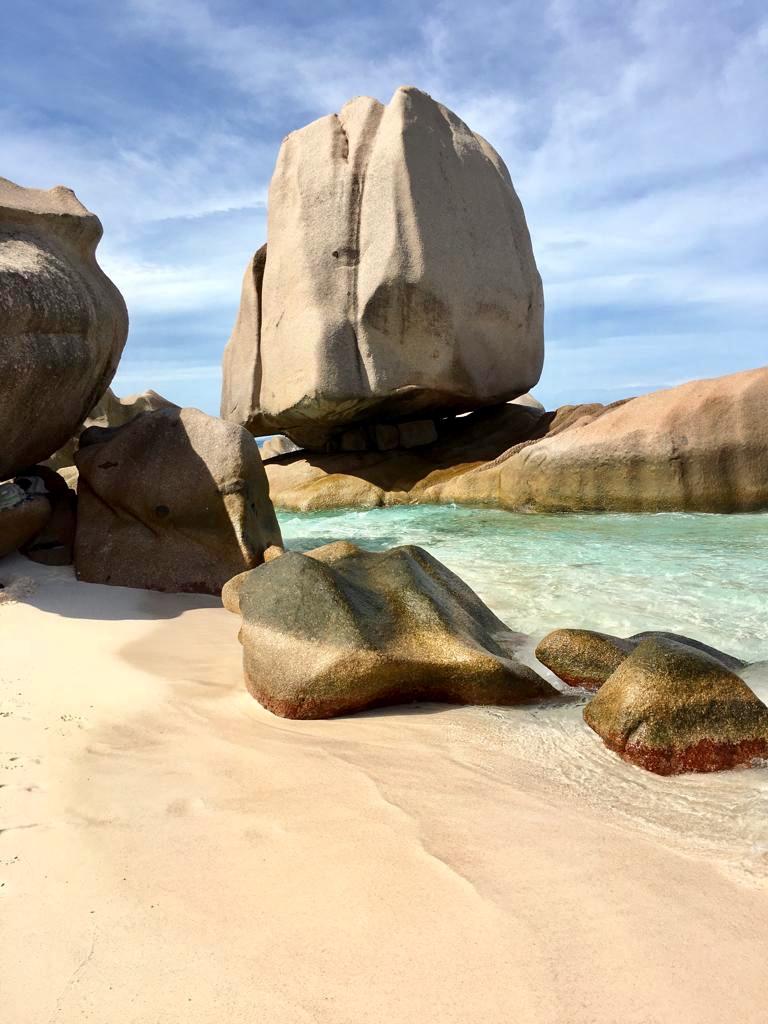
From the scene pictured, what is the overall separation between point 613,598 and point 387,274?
7.43 metres

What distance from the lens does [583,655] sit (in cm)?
334

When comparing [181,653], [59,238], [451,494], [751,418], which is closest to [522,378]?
[451,494]

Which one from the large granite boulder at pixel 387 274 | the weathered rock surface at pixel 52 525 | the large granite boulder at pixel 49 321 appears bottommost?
the weathered rock surface at pixel 52 525

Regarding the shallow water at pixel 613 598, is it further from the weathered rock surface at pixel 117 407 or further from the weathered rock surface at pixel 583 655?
the weathered rock surface at pixel 117 407

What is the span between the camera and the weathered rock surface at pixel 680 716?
96.0 inches

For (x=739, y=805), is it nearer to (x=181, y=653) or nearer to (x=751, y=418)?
(x=181, y=653)

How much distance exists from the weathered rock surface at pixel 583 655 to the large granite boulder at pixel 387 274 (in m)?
8.53

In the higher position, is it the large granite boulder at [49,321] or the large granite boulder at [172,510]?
the large granite boulder at [49,321]

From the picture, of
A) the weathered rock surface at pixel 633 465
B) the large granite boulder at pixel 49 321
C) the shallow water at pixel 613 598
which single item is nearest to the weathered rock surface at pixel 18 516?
the large granite boulder at pixel 49 321

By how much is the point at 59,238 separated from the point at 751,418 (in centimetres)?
767

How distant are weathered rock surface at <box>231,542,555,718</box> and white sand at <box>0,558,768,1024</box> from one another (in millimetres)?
270

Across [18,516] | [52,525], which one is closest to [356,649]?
[18,516]

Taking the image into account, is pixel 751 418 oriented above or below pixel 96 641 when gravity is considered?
above

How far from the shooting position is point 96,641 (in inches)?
148
